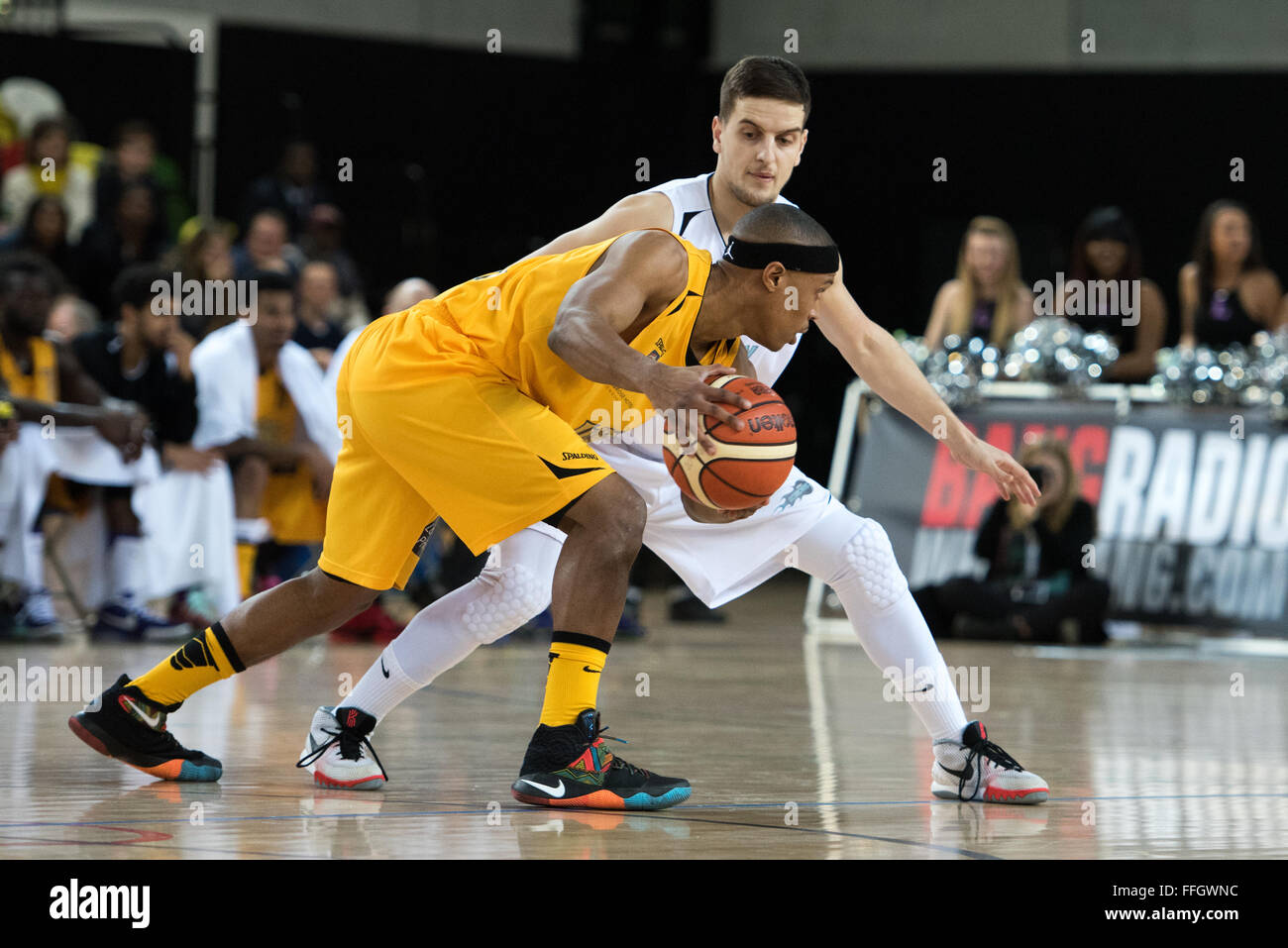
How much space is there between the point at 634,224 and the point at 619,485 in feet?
2.77

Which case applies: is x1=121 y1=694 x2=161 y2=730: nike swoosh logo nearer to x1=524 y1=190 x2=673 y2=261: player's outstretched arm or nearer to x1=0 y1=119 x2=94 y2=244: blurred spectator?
x1=524 y1=190 x2=673 y2=261: player's outstretched arm

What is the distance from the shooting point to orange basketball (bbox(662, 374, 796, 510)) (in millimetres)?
3752

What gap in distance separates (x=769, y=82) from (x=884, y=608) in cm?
132

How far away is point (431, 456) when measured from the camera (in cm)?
402

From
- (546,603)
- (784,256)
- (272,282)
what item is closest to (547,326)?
(784,256)

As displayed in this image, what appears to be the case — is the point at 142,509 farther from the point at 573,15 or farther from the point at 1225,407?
the point at 573,15

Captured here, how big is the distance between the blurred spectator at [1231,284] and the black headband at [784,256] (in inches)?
242

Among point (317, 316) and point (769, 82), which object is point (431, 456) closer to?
point (769, 82)

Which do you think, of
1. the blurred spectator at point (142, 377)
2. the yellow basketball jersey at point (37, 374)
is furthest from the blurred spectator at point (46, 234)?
the yellow basketball jersey at point (37, 374)

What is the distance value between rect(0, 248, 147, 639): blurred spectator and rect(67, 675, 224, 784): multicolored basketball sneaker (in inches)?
171

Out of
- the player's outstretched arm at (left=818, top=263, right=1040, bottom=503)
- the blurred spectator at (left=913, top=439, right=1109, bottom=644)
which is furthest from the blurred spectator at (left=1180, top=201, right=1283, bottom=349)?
the player's outstretched arm at (left=818, top=263, right=1040, bottom=503)
